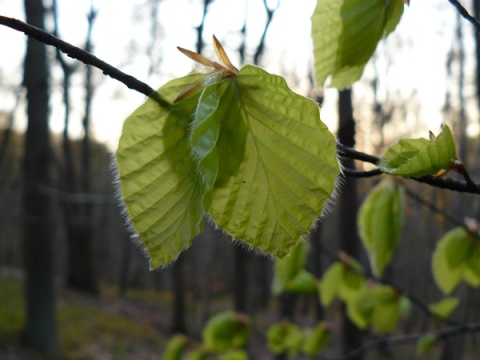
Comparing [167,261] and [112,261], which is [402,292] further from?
[112,261]

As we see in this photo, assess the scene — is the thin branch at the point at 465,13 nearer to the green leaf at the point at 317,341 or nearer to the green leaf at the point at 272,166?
the green leaf at the point at 272,166

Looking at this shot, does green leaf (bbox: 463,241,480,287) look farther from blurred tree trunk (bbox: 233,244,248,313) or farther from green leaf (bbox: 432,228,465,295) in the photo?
blurred tree trunk (bbox: 233,244,248,313)

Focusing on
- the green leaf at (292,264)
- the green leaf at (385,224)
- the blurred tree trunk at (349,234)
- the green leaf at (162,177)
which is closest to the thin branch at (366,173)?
the green leaf at (162,177)

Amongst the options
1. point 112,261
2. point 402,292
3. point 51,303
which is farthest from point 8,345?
point 112,261

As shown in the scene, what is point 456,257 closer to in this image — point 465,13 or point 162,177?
point 465,13

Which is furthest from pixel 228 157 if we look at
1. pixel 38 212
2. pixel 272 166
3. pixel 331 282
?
pixel 38 212

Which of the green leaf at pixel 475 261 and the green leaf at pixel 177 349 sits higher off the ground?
the green leaf at pixel 475 261
